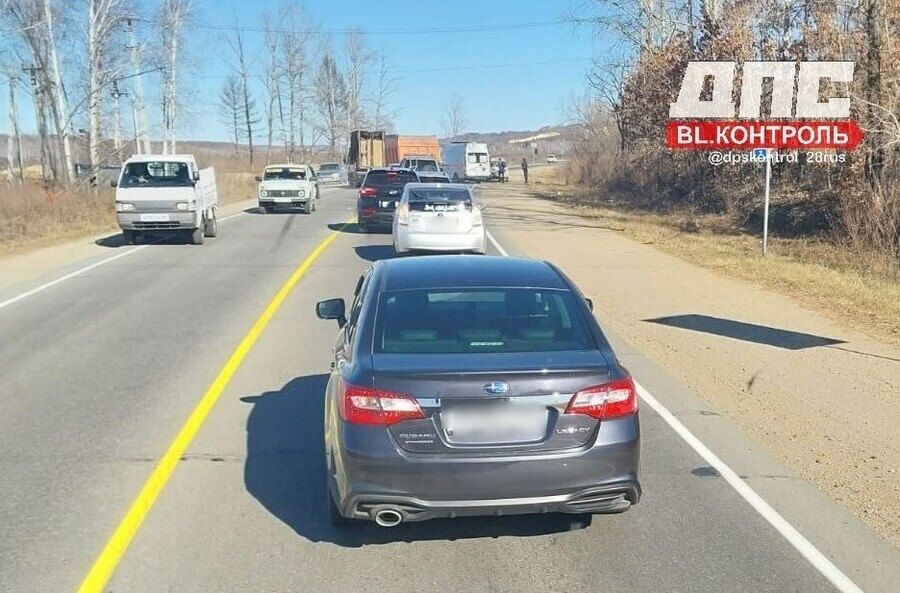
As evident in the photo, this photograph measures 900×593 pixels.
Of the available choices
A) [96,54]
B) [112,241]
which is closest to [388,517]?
[112,241]

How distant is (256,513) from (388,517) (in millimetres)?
1110

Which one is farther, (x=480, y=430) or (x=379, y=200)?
(x=379, y=200)

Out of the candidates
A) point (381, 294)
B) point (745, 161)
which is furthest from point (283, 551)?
point (745, 161)

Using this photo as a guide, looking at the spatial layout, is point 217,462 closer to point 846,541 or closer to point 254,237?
point 846,541

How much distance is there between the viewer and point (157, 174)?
74.2ft

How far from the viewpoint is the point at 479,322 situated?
527cm

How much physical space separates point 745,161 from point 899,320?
1767 cm

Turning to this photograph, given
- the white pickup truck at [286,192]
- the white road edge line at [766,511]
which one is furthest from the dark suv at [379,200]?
the white road edge line at [766,511]

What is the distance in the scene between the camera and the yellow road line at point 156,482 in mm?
4672

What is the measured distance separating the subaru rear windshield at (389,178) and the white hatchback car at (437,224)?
790 centimetres

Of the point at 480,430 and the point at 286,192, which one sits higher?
the point at 480,430

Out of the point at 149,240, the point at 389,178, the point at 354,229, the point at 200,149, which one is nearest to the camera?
the point at 149,240

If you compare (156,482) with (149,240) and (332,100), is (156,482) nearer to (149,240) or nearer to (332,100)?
(149,240)

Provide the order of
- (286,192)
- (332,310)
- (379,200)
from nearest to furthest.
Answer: (332,310), (379,200), (286,192)
